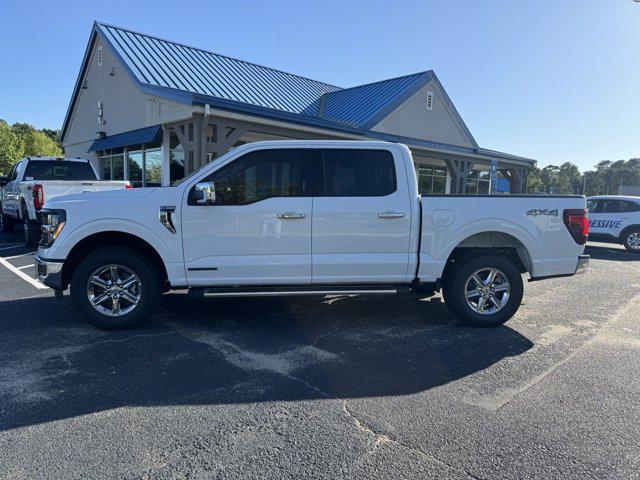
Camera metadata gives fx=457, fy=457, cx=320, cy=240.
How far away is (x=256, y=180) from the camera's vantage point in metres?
5.11

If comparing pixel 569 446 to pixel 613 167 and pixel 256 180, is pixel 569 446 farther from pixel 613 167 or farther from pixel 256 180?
pixel 613 167

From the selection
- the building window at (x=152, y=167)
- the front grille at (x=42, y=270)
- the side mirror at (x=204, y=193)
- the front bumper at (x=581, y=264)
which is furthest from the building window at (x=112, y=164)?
the front bumper at (x=581, y=264)

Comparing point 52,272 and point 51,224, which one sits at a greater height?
point 51,224

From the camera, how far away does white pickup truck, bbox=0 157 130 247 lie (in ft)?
31.9

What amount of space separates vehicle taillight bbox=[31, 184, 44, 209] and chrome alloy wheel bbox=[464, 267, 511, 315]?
901 cm

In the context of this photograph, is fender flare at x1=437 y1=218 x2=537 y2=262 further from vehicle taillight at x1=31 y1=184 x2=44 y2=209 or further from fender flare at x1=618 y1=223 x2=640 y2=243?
fender flare at x1=618 y1=223 x2=640 y2=243

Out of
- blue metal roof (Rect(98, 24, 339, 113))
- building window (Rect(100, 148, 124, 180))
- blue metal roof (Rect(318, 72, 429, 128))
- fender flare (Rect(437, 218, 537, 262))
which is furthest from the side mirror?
building window (Rect(100, 148, 124, 180))

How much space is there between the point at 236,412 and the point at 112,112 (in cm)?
1910

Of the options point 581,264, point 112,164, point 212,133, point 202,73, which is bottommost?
point 581,264

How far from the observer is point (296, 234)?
505cm

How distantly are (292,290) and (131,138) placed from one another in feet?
45.4

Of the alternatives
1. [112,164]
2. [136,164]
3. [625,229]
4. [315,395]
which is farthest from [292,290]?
[112,164]

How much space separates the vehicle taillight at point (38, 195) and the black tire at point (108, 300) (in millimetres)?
5979

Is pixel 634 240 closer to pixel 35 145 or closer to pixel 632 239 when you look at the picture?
pixel 632 239
